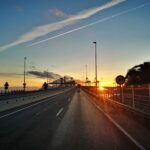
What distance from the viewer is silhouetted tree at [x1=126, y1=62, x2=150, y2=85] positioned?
46.0 metres

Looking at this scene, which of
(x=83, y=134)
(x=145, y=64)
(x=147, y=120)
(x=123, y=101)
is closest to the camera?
(x=83, y=134)

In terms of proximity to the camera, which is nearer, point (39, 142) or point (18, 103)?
point (39, 142)

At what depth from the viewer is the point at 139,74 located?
48219 millimetres

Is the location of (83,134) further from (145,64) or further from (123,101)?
(145,64)

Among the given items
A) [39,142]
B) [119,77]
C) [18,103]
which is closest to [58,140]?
[39,142]

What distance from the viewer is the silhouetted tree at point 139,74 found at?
151 feet

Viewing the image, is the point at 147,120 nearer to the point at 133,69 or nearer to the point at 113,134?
the point at 113,134

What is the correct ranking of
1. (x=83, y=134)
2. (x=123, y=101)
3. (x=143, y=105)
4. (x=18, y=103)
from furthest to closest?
(x=18, y=103)
(x=123, y=101)
(x=143, y=105)
(x=83, y=134)

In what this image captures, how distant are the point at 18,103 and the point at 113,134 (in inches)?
856

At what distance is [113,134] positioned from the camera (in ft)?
36.6

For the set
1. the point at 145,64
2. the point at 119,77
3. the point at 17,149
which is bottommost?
the point at 17,149

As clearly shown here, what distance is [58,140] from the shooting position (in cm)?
981

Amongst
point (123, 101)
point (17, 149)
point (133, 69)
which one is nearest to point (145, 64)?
point (133, 69)

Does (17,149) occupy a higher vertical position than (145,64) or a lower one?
lower
